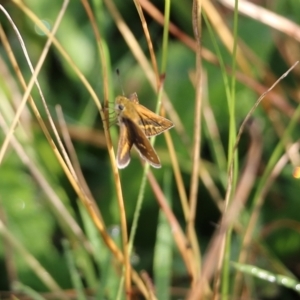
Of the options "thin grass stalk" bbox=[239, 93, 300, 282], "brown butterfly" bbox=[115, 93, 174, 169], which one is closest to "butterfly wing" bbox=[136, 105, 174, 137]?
"brown butterfly" bbox=[115, 93, 174, 169]

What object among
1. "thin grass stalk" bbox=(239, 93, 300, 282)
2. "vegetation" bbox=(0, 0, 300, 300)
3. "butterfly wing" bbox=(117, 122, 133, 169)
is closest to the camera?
"butterfly wing" bbox=(117, 122, 133, 169)

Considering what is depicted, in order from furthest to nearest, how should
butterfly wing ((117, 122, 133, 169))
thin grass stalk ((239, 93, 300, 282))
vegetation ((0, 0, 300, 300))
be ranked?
vegetation ((0, 0, 300, 300)) → thin grass stalk ((239, 93, 300, 282)) → butterfly wing ((117, 122, 133, 169))

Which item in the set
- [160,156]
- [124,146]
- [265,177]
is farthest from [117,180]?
[160,156]

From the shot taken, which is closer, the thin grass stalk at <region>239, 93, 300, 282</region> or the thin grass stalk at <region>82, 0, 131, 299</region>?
the thin grass stalk at <region>82, 0, 131, 299</region>

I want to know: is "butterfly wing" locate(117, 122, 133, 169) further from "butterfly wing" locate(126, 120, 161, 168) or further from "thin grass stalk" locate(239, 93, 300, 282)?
"thin grass stalk" locate(239, 93, 300, 282)

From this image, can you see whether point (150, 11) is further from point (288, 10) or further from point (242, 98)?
point (288, 10)

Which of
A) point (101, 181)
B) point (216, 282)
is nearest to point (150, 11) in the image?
point (101, 181)

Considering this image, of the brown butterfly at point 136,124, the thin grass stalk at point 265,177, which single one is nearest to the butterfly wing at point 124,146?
the brown butterfly at point 136,124

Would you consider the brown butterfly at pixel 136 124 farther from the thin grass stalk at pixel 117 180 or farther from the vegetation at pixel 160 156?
the vegetation at pixel 160 156
